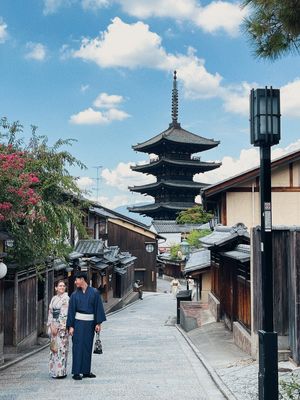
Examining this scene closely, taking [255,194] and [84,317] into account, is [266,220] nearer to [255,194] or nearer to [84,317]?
[84,317]

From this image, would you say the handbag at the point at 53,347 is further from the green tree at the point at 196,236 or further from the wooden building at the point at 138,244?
the wooden building at the point at 138,244

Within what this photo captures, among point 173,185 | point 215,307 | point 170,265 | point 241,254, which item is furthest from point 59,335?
point 170,265

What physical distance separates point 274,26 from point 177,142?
4801 cm

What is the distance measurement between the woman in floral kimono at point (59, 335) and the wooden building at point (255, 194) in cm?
1095

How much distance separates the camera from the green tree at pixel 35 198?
1096 centimetres

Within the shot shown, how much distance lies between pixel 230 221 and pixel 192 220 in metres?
26.0

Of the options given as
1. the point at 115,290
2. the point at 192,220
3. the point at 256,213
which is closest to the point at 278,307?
the point at 256,213

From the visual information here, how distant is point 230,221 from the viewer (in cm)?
1923

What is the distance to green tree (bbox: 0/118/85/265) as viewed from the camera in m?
11.0

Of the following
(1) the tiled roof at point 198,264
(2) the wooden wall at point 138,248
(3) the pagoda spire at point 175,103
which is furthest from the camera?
(3) the pagoda spire at point 175,103

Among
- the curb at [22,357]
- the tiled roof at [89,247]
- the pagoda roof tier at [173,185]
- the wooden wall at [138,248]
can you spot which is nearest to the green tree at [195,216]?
the wooden wall at [138,248]

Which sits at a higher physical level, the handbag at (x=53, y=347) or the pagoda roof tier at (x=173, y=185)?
the pagoda roof tier at (x=173, y=185)

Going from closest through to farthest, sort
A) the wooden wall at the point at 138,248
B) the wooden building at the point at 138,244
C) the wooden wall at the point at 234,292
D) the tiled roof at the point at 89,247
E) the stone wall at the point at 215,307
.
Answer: the wooden wall at the point at 234,292
the stone wall at the point at 215,307
the tiled roof at the point at 89,247
the wooden building at the point at 138,244
the wooden wall at the point at 138,248

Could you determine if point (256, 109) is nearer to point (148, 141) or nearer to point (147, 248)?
point (147, 248)
